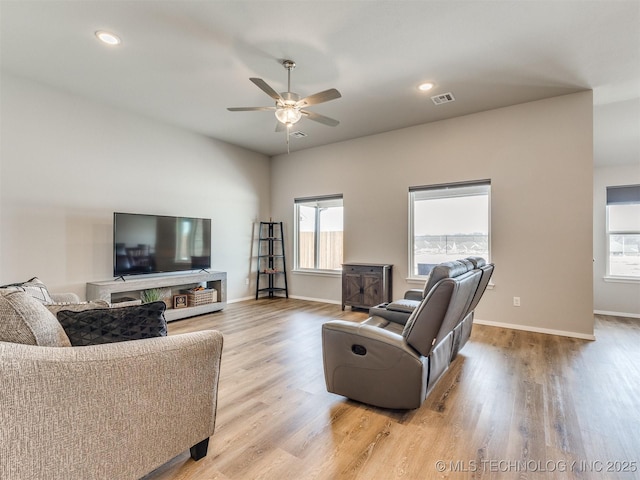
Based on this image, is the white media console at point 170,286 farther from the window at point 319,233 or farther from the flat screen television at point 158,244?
the window at point 319,233

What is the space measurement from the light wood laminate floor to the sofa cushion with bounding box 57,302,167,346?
74 cm

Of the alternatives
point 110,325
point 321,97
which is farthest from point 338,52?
point 110,325

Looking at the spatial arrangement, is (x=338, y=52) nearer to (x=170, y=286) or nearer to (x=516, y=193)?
(x=516, y=193)

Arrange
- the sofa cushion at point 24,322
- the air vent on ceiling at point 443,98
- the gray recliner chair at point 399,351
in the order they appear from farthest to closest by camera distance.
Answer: the air vent on ceiling at point 443,98
the gray recliner chair at point 399,351
the sofa cushion at point 24,322

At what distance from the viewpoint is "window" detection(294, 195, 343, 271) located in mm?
5969

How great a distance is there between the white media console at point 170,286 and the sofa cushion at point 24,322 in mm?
2879

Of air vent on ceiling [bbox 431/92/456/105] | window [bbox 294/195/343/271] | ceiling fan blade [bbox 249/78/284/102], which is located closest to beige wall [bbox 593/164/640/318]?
air vent on ceiling [bbox 431/92/456/105]

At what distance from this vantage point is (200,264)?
512 centimetres

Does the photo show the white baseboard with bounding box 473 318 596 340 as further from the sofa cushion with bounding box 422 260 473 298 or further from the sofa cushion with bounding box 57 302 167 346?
the sofa cushion with bounding box 57 302 167 346

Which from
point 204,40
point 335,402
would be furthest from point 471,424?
point 204,40

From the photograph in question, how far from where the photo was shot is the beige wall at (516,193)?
12.5ft

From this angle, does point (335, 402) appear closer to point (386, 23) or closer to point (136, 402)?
point (136, 402)

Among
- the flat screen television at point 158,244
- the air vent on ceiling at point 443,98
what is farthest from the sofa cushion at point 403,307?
the flat screen television at point 158,244

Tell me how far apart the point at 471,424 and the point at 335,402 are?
0.90m
